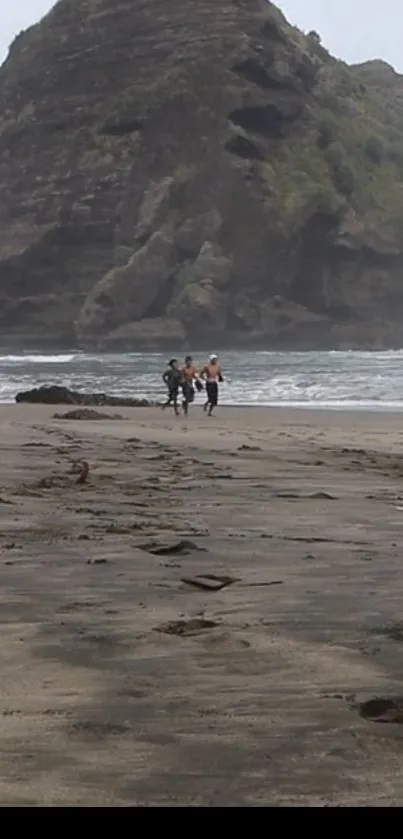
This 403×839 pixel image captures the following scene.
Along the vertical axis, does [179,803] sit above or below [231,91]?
below

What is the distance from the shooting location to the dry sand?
2525mm

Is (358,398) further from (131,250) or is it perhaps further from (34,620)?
(131,250)

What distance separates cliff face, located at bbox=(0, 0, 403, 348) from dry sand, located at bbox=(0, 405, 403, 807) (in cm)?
9864

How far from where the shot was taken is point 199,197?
4589 inches

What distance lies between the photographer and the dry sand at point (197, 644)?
8.29 feet

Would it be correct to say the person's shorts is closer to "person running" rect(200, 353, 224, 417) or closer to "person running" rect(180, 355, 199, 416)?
"person running" rect(180, 355, 199, 416)

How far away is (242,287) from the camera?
116 m

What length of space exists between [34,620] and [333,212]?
119m

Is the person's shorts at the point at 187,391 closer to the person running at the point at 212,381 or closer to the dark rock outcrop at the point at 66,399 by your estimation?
the person running at the point at 212,381

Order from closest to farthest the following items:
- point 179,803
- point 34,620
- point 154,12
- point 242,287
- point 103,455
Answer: point 179,803 < point 34,620 < point 103,455 < point 242,287 < point 154,12

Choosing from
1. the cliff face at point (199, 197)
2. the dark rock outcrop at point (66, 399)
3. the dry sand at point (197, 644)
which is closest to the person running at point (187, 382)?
the dark rock outcrop at point (66, 399)

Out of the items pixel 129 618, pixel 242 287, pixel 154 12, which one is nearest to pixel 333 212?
pixel 242 287

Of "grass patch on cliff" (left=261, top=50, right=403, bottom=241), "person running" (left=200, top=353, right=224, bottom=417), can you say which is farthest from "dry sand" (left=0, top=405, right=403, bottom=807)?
"grass patch on cliff" (left=261, top=50, right=403, bottom=241)

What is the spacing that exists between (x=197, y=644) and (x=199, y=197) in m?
115
